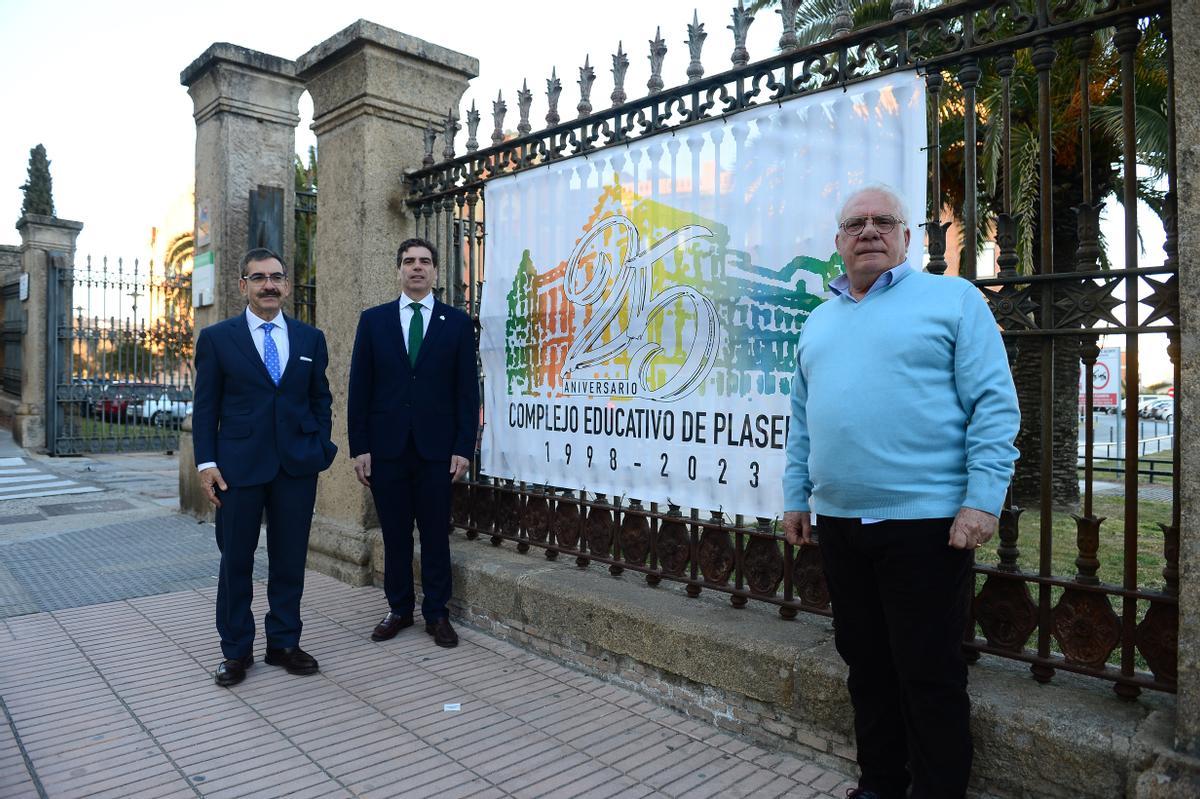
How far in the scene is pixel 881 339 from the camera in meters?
2.43

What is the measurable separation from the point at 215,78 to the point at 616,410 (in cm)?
605

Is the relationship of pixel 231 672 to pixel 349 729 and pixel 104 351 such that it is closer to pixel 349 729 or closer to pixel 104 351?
pixel 349 729

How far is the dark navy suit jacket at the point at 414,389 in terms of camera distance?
4.36 meters

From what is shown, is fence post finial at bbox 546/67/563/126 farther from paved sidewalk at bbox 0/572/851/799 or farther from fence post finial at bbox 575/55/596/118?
paved sidewalk at bbox 0/572/851/799

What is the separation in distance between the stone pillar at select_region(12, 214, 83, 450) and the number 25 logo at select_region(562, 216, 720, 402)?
13846 millimetres

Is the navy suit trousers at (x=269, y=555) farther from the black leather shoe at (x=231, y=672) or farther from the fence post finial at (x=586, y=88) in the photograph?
the fence post finial at (x=586, y=88)

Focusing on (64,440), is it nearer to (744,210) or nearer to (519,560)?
(519,560)

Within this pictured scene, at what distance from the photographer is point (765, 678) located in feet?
10.3

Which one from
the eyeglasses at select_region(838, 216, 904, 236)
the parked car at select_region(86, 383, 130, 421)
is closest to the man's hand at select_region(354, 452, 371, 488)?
the eyeglasses at select_region(838, 216, 904, 236)

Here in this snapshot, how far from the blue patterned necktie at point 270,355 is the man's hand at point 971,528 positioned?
10.2ft

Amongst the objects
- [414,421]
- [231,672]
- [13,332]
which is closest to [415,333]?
[414,421]

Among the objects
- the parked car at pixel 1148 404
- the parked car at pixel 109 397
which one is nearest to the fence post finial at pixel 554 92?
the parked car at pixel 109 397

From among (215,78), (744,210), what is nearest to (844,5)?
(744,210)

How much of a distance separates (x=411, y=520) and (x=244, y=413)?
1.07 m
